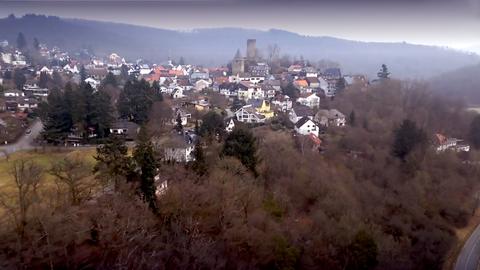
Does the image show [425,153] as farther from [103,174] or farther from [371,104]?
[103,174]

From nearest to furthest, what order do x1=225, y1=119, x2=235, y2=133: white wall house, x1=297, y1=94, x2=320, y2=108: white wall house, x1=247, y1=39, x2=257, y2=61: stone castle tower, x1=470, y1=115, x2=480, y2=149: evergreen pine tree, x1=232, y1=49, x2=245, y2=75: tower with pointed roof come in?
x1=470, y1=115, x2=480, y2=149: evergreen pine tree < x1=225, y1=119, x2=235, y2=133: white wall house < x1=297, y1=94, x2=320, y2=108: white wall house < x1=232, y1=49, x2=245, y2=75: tower with pointed roof < x1=247, y1=39, x2=257, y2=61: stone castle tower

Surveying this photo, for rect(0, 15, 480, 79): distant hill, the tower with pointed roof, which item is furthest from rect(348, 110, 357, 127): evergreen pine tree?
the tower with pointed roof

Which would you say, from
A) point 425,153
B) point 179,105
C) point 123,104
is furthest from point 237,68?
point 425,153

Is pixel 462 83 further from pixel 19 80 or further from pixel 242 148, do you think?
pixel 19 80

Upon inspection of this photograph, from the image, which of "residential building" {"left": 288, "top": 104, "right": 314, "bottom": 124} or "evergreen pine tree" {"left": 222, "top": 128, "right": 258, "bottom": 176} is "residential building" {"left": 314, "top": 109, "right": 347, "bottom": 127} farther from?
"evergreen pine tree" {"left": 222, "top": 128, "right": 258, "bottom": 176}

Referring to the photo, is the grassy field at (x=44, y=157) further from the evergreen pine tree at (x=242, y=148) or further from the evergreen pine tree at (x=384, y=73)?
the evergreen pine tree at (x=384, y=73)

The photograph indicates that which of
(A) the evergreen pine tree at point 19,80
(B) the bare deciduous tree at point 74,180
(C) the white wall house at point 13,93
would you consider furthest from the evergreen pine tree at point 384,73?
(A) the evergreen pine tree at point 19,80
